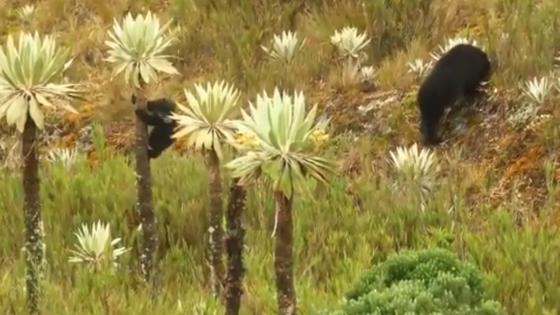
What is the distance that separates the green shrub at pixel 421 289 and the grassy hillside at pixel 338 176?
0.30 m

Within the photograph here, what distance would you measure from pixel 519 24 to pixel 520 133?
1.39 meters

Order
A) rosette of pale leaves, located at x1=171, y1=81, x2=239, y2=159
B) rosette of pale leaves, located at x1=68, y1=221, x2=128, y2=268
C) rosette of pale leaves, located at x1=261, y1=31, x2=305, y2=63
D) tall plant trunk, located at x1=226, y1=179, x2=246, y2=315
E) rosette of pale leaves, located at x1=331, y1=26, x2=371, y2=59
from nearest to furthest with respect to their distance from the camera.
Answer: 1. tall plant trunk, located at x1=226, y1=179, x2=246, y2=315
2. rosette of pale leaves, located at x1=171, y1=81, x2=239, y2=159
3. rosette of pale leaves, located at x1=68, y1=221, x2=128, y2=268
4. rosette of pale leaves, located at x1=331, y1=26, x2=371, y2=59
5. rosette of pale leaves, located at x1=261, y1=31, x2=305, y2=63

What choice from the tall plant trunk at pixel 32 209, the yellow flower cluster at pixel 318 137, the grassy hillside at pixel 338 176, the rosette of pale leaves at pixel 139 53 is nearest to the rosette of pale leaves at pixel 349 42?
the grassy hillside at pixel 338 176

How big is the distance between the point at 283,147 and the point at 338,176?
3.18 m

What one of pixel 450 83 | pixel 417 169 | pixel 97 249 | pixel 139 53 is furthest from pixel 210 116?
pixel 450 83

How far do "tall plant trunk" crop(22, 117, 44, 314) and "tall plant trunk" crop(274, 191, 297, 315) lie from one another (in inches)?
38.4

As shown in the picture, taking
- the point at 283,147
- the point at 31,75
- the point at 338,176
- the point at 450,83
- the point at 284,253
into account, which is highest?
the point at 450,83

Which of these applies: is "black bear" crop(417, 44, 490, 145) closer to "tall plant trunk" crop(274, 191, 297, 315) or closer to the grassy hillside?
the grassy hillside

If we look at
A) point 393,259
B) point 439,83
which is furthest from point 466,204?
point 393,259

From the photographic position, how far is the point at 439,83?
7215 millimetres

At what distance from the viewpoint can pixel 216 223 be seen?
13.5 ft

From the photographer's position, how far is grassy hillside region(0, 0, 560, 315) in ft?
15.5

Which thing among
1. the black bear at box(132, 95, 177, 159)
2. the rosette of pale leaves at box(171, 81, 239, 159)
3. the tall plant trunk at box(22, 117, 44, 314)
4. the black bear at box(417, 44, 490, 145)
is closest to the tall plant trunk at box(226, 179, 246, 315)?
the rosette of pale leaves at box(171, 81, 239, 159)

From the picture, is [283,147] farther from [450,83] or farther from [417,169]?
[450,83]
